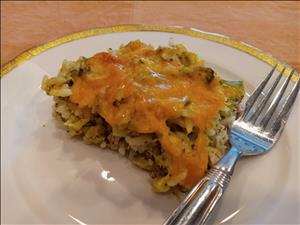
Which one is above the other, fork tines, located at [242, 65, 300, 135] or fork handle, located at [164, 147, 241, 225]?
fork tines, located at [242, 65, 300, 135]

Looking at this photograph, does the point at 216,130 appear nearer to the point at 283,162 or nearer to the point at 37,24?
the point at 283,162

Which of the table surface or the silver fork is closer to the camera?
the silver fork

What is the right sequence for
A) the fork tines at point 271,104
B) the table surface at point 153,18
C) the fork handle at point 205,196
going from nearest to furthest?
the fork handle at point 205,196 → the fork tines at point 271,104 → the table surface at point 153,18

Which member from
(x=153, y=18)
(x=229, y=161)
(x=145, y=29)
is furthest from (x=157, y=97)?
(x=153, y=18)

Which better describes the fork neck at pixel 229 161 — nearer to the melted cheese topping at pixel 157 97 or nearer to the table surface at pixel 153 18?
the melted cheese topping at pixel 157 97

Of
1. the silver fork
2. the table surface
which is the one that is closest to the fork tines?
the silver fork

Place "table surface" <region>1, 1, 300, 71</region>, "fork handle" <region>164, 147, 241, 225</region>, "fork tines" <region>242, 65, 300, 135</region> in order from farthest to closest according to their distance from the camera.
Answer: "table surface" <region>1, 1, 300, 71</region> < "fork tines" <region>242, 65, 300, 135</region> < "fork handle" <region>164, 147, 241, 225</region>

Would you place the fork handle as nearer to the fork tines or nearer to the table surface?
the fork tines

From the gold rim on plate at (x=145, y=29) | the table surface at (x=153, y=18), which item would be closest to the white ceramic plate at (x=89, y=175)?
the gold rim on plate at (x=145, y=29)
